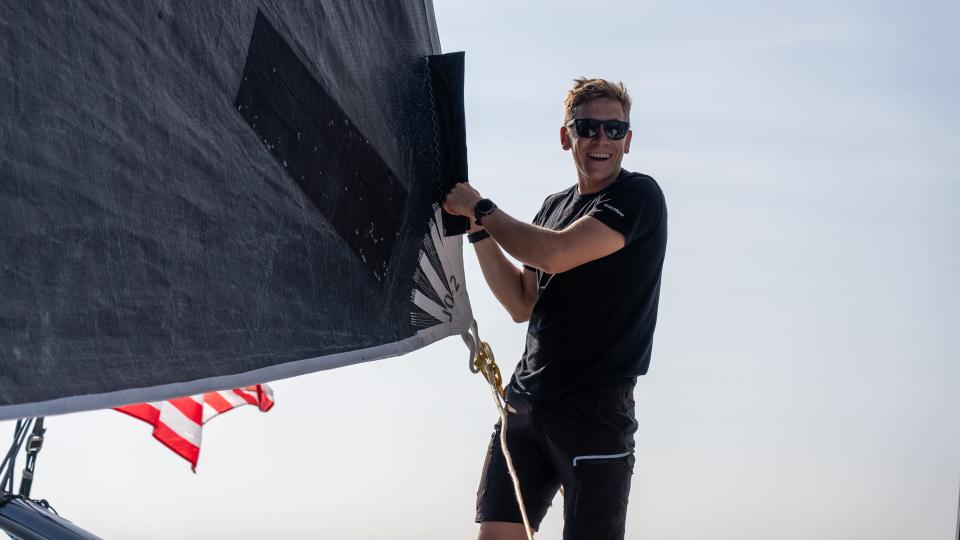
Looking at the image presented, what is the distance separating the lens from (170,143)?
1742 millimetres

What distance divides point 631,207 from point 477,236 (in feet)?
1.53

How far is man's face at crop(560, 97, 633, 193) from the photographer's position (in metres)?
2.73

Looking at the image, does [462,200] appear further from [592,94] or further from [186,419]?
[186,419]

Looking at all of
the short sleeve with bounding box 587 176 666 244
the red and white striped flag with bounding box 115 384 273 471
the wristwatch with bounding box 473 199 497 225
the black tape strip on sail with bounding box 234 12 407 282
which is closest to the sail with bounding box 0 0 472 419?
the black tape strip on sail with bounding box 234 12 407 282

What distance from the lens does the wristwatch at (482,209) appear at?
2.65 metres

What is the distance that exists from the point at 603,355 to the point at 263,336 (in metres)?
0.95

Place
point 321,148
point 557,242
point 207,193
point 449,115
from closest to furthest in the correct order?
point 207,193
point 321,148
point 557,242
point 449,115

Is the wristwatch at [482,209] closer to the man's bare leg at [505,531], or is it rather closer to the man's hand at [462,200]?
the man's hand at [462,200]

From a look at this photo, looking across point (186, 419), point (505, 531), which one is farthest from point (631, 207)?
point (186, 419)

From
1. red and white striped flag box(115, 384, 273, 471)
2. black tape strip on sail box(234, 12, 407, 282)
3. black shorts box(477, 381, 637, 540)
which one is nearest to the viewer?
black tape strip on sail box(234, 12, 407, 282)

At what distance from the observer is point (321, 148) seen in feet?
7.34

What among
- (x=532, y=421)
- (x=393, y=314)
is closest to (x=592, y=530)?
(x=532, y=421)

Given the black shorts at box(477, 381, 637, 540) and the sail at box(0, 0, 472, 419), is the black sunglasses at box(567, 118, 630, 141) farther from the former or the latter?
the black shorts at box(477, 381, 637, 540)

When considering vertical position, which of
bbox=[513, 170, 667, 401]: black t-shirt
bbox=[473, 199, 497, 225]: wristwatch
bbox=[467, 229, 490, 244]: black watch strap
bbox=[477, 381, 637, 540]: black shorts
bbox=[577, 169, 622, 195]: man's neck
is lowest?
bbox=[477, 381, 637, 540]: black shorts
